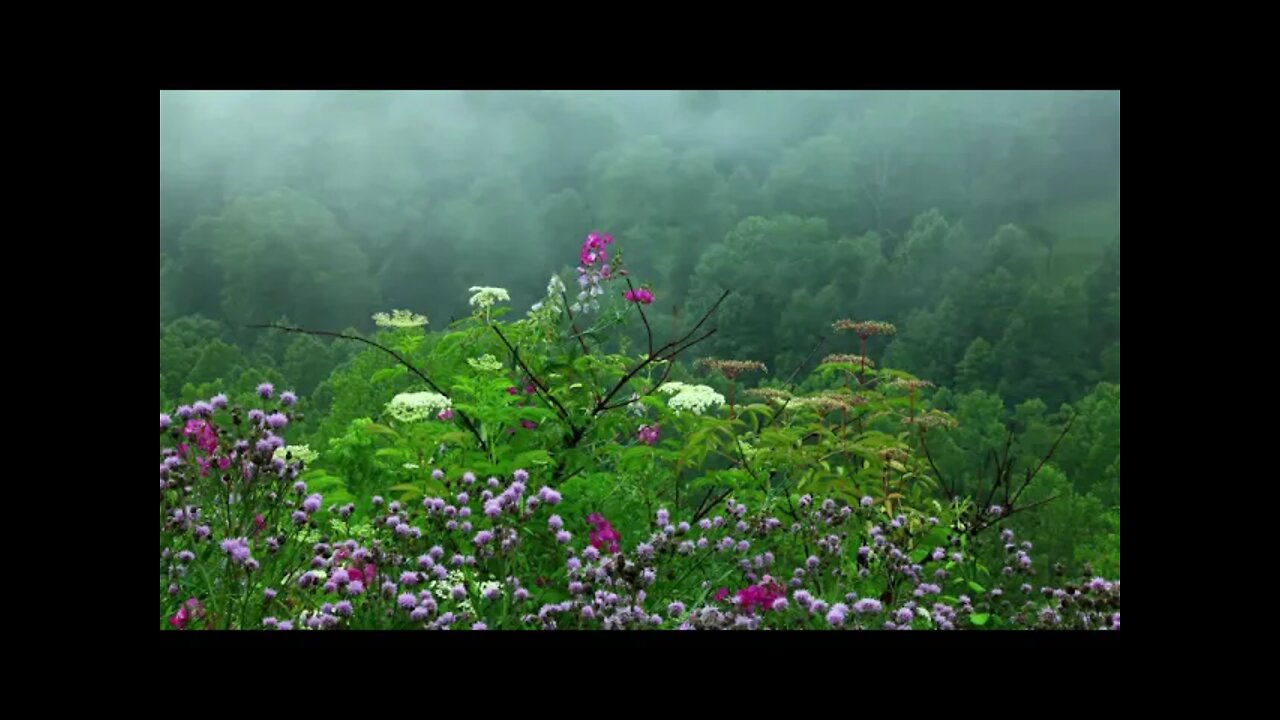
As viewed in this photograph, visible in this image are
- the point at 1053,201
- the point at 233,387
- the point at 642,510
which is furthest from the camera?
the point at 1053,201

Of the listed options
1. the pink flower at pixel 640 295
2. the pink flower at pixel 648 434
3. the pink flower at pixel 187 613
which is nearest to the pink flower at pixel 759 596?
the pink flower at pixel 648 434

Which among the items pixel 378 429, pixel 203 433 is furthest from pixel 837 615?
pixel 203 433

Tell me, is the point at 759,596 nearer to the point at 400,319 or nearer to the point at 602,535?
Result: the point at 602,535

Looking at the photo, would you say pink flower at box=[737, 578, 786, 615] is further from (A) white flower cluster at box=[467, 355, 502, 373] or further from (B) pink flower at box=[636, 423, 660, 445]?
(A) white flower cluster at box=[467, 355, 502, 373]
